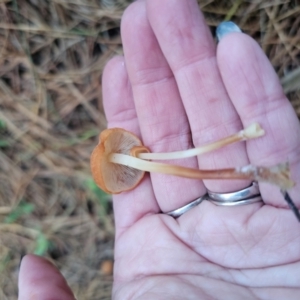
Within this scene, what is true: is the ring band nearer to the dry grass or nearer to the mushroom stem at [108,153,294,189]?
the mushroom stem at [108,153,294,189]

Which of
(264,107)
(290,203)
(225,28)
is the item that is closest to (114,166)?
(264,107)

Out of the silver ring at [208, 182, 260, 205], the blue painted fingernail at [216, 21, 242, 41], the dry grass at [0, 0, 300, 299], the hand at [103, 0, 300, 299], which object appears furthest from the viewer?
the dry grass at [0, 0, 300, 299]

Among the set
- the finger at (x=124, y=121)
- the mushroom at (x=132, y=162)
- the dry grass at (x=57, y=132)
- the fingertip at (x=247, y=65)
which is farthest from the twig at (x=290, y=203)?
the dry grass at (x=57, y=132)

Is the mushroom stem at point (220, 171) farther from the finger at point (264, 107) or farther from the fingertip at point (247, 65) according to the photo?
the fingertip at point (247, 65)

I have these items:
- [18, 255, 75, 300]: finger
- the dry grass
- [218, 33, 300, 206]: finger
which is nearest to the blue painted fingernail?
the dry grass

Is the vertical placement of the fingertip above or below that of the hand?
above

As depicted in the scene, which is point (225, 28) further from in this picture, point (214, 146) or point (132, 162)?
point (132, 162)

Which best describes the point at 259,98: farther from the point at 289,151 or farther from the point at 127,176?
the point at 127,176
